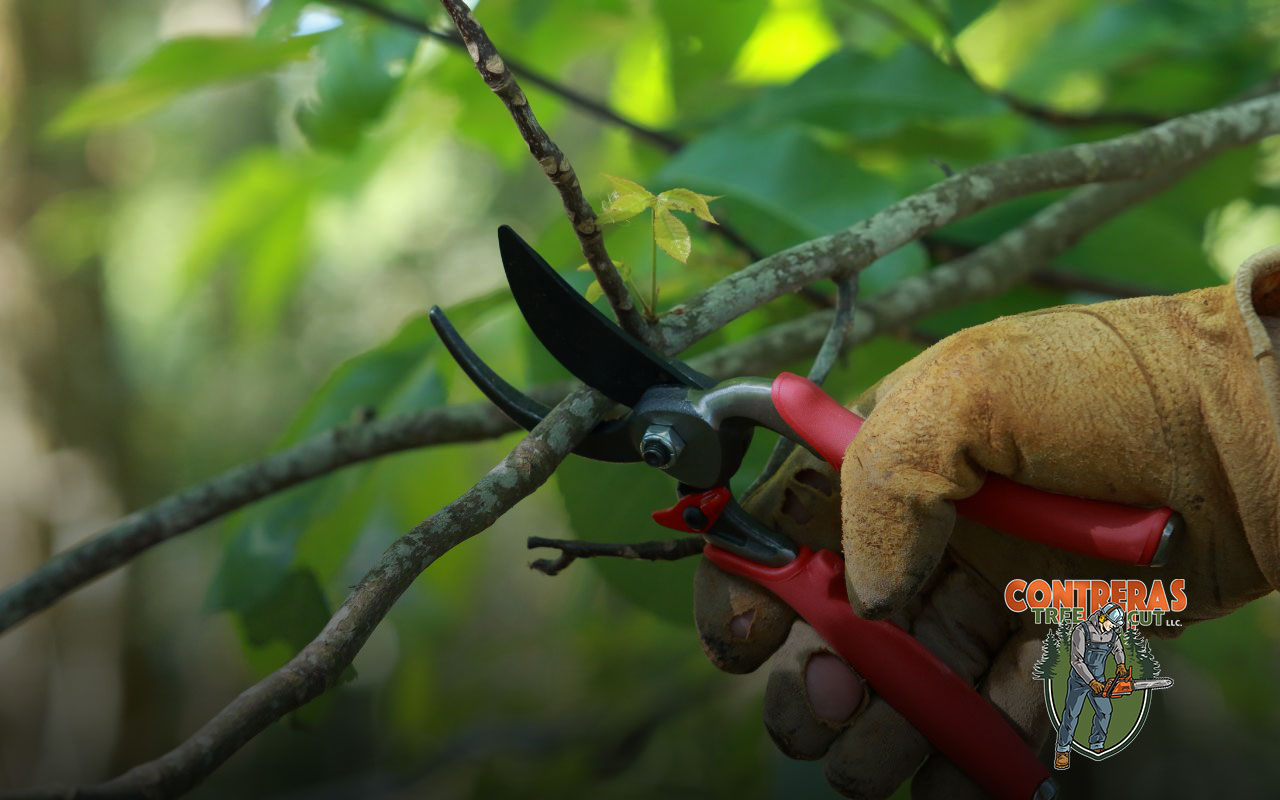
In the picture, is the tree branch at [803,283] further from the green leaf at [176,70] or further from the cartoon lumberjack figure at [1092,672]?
the green leaf at [176,70]

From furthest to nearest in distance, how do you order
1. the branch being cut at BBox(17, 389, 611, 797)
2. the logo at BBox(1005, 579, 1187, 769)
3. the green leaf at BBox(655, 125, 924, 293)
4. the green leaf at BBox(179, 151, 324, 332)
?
the green leaf at BBox(179, 151, 324, 332) < the green leaf at BBox(655, 125, 924, 293) < the logo at BBox(1005, 579, 1187, 769) < the branch being cut at BBox(17, 389, 611, 797)

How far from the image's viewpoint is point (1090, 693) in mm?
453

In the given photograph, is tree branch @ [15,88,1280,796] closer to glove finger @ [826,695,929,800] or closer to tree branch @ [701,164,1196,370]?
tree branch @ [701,164,1196,370]

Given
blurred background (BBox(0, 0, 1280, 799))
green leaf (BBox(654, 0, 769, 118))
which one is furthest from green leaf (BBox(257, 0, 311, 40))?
green leaf (BBox(654, 0, 769, 118))

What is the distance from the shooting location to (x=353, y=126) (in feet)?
3.26

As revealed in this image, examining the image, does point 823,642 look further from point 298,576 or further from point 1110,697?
point 298,576

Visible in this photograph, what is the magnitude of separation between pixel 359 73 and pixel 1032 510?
0.79 m

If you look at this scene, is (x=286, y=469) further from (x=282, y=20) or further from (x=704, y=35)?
(x=704, y=35)

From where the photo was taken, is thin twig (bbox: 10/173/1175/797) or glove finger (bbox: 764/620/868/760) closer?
thin twig (bbox: 10/173/1175/797)

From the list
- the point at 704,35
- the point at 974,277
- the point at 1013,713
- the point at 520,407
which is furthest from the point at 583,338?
the point at 704,35

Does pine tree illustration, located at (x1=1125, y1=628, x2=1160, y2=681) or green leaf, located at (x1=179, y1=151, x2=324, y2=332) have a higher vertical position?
green leaf, located at (x1=179, y1=151, x2=324, y2=332)

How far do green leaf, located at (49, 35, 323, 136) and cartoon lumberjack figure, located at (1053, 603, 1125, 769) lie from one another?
93cm

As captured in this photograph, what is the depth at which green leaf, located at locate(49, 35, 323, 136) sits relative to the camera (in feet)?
3.44

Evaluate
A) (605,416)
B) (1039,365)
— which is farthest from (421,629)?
(1039,365)
